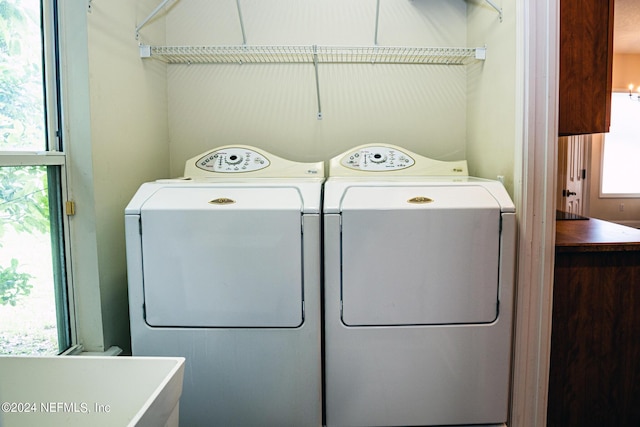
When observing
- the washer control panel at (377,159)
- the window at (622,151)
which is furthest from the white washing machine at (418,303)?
the window at (622,151)

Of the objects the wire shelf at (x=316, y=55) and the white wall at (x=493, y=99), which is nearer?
the white wall at (x=493, y=99)

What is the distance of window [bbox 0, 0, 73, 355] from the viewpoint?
149cm

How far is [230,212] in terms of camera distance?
66.4 inches

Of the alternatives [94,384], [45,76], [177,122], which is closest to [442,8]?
[177,122]

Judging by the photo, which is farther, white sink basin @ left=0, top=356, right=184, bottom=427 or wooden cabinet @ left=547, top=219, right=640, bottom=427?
wooden cabinet @ left=547, top=219, right=640, bottom=427

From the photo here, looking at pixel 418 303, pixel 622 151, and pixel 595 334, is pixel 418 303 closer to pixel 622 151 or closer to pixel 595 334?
pixel 595 334

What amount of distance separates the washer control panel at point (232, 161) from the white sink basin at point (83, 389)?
131 cm

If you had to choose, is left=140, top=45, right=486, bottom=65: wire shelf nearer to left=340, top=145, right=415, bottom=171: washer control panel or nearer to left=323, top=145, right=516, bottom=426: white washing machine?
left=340, top=145, right=415, bottom=171: washer control panel

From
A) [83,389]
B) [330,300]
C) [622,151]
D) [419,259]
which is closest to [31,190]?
[83,389]

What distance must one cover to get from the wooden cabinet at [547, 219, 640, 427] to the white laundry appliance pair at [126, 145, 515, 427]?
0.27 m

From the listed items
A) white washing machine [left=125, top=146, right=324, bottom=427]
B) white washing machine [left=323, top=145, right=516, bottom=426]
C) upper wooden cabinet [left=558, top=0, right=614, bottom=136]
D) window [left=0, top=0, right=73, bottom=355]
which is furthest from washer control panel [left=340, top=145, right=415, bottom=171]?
window [left=0, top=0, right=73, bottom=355]

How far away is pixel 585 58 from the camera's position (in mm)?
1925

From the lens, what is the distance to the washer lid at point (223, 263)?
1.69m

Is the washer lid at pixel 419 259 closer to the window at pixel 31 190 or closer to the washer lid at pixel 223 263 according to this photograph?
the washer lid at pixel 223 263
